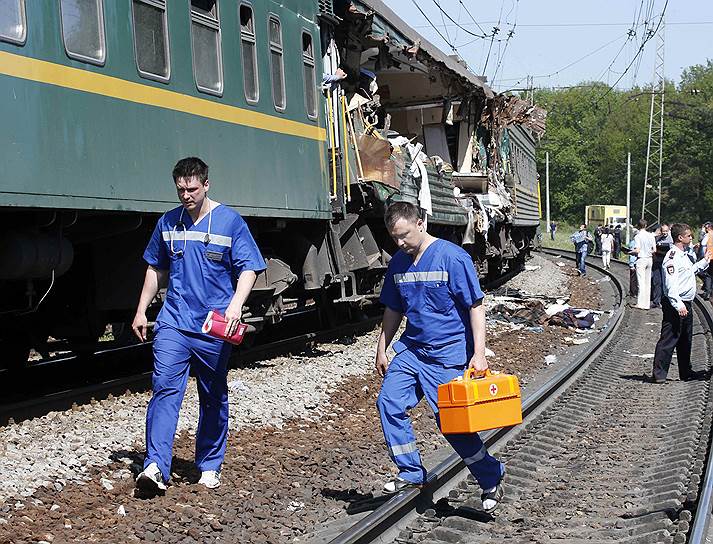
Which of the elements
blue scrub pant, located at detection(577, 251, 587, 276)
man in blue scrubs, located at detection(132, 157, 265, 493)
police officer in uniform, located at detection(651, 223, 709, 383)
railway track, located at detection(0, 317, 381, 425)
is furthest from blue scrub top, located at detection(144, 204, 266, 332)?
blue scrub pant, located at detection(577, 251, 587, 276)

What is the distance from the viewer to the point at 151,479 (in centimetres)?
607

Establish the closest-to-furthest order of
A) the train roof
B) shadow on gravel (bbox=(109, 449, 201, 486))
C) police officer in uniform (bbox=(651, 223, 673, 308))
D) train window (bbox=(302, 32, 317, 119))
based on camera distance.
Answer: shadow on gravel (bbox=(109, 449, 201, 486)) → train window (bbox=(302, 32, 317, 119)) → the train roof → police officer in uniform (bbox=(651, 223, 673, 308))

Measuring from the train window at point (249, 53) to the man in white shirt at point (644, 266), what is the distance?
12232 mm

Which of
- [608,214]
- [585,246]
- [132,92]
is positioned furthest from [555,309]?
[608,214]

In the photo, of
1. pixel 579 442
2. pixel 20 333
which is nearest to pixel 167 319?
pixel 579 442

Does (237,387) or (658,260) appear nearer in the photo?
(237,387)

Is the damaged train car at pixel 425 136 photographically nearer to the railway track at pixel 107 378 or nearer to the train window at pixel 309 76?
the train window at pixel 309 76

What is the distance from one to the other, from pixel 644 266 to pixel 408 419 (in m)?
16.6

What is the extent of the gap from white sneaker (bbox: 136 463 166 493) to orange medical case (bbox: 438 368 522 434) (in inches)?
63.6

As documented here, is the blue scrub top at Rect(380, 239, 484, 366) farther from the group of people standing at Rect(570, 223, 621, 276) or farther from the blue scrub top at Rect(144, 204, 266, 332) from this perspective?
the group of people standing at Rect(570, 223, 621, 276)

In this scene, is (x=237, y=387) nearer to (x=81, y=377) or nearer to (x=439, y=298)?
(x=81, y=377)

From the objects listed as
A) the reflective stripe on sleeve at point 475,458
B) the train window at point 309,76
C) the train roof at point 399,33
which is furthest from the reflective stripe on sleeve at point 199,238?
the train roof at point 399,33

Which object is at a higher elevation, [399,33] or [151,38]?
[399,33]

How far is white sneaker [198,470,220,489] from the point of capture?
6.52 metres
